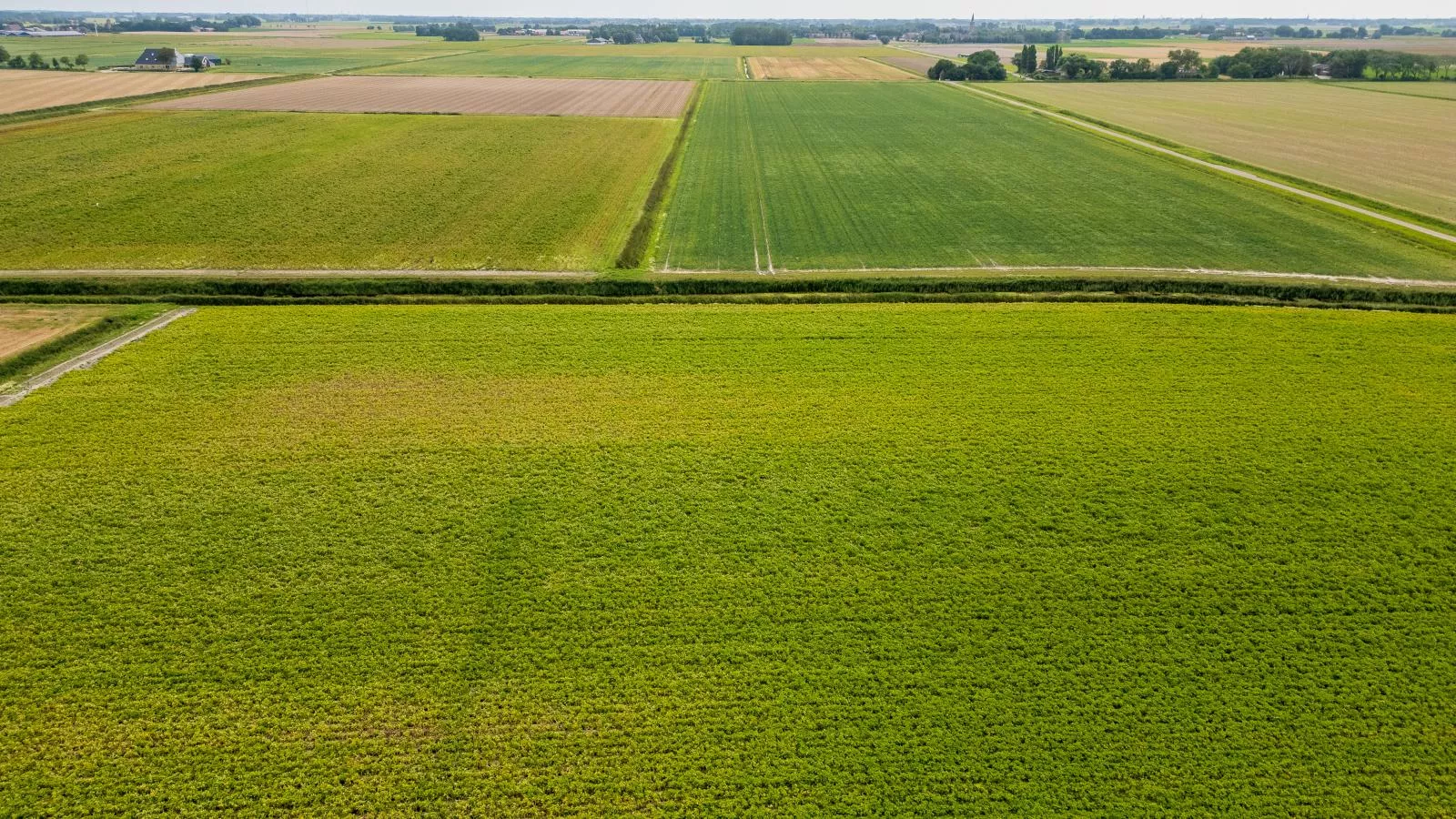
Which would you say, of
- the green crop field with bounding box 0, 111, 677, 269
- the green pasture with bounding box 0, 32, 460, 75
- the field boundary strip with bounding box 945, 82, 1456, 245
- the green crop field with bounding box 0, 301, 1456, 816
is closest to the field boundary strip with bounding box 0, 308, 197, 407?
the green crop field with bounding box 0, 301, 1456, 816

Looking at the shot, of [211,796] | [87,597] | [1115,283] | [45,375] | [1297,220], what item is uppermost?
[1297,220]

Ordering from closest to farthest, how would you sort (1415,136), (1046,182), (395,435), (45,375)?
1. (395,435)
2. (45,375)
3. (1046,182)
4. (1415,136)

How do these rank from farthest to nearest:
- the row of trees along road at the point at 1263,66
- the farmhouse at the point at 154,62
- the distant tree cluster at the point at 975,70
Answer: the row of trees along road at the point at 1263,66, the distant tree cluster at the point at 975,70, the farmhouse at the point at 154,62

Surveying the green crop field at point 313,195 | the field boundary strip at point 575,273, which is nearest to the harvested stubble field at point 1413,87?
the field boundary strip at point 575,273

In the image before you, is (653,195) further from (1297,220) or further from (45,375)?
(1297,220)

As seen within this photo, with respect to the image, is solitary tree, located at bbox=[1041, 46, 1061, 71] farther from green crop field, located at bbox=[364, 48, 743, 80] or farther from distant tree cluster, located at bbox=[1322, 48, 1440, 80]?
green crop field, located at bbox=[364, 48, 743, 80]

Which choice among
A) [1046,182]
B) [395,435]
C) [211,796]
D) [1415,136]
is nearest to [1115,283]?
[1046,182]

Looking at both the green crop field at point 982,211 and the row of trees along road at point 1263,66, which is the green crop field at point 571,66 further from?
the green crop field at point 982,211
